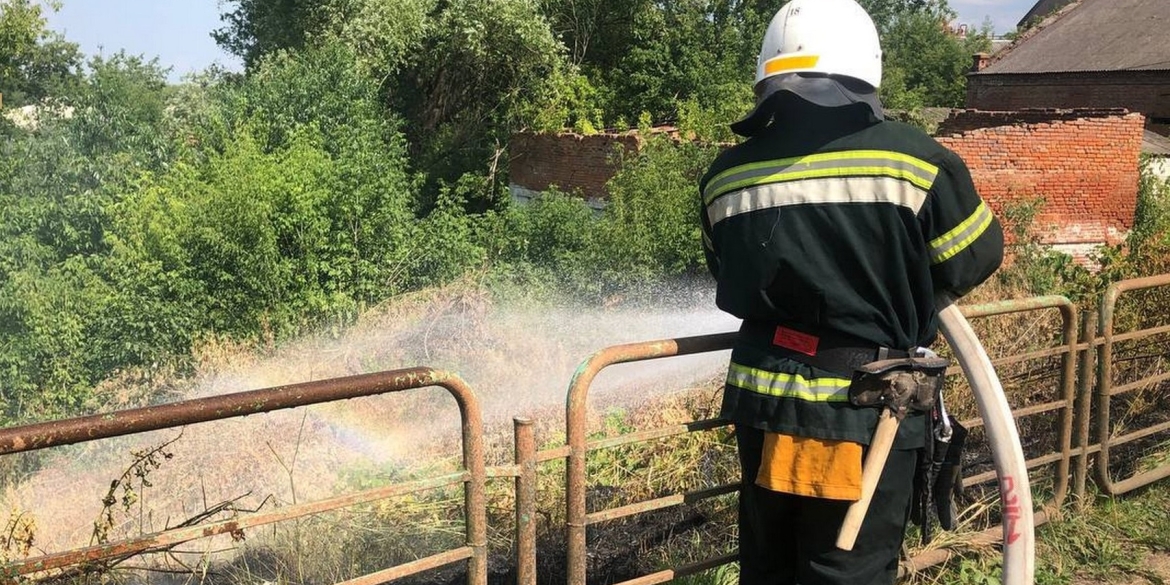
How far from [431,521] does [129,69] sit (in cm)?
3066

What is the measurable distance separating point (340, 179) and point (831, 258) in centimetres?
1199

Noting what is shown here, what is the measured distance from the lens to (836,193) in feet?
7.31

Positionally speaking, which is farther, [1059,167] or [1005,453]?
[1059,167]

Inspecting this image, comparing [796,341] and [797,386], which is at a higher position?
[796,341]

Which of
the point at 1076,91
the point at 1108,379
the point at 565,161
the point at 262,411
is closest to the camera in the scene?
the point at 262,411

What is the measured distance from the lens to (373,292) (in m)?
13.0

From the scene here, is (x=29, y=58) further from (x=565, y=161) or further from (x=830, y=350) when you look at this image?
(x=830, y=350)

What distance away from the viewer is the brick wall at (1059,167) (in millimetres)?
15539

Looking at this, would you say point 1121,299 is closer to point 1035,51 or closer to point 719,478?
point 719,478

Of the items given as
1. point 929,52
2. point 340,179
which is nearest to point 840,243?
point 340,179

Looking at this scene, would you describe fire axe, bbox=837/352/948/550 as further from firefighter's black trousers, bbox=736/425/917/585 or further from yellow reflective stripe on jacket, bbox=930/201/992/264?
yellow reflective stripe on jacket, bbox=930/201/992/264

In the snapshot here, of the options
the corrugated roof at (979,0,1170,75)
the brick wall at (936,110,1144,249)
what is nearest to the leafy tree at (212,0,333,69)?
the brick wall at (936,110,1144,249)

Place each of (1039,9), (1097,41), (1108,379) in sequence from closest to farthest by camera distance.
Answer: (1108,379) → (1097,41) → (1039,9)

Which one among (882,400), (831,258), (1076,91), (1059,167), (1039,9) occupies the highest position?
(1039,9)
